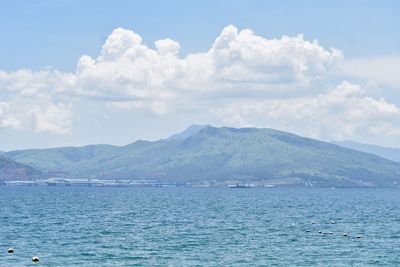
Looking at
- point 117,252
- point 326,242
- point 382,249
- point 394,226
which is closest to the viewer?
point 117,252

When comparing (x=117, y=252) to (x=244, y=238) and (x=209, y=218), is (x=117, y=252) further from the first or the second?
(x=209, y=218)

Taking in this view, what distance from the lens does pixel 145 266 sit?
91.3m

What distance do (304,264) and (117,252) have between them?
28164 mm

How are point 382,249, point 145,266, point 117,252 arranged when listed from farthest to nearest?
point 382,249 → point 117,252 → point 145,266

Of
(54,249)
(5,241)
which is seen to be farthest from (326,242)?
(5,241)

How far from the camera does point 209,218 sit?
179 m

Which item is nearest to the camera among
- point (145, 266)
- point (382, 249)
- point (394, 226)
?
point (145, 266)

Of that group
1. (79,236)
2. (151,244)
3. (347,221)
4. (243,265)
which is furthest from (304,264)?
(347,221)

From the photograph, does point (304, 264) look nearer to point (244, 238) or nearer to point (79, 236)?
point (244, 238)

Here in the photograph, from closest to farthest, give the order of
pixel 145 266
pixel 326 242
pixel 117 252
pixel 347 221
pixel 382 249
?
1. pixel 145 266
2. pixel 117 252
3. pixel 382 249
4. pixel 326 242
5. pixel 347 221

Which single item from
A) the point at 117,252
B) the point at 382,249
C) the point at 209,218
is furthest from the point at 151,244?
the point at 209,218

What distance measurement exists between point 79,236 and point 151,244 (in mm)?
17981

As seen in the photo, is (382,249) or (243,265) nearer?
(243,265)

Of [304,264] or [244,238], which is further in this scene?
[244,238]
